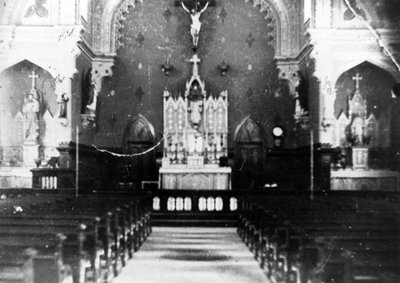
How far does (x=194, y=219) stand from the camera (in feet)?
A: 38.0

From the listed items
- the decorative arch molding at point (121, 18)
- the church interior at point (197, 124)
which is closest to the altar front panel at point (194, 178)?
the church interior at point (197, 124)

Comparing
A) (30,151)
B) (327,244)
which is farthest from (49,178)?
(327,244)

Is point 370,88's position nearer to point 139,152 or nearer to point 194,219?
point 194,219

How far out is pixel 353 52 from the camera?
15.0 m

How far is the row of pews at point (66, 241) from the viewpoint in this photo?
3865 millimetres

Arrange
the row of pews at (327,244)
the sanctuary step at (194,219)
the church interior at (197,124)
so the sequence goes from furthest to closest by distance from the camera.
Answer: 1. the sanctuary step at (194,219)
2. the church interior at (197,124)
3. the row of pews at (327,244)

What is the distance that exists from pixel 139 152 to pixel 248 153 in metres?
3.51

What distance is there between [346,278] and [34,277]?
2129mm

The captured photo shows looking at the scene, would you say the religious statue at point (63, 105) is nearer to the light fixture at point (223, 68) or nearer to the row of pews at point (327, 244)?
the light fixture at point (223, 68)

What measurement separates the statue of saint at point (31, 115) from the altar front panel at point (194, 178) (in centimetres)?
373

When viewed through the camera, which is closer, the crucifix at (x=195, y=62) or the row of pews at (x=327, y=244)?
the row of pews at (x=327, y=244)

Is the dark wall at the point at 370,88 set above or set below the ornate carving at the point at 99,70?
below

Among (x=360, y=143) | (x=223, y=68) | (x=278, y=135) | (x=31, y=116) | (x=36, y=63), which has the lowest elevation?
(x=360, y=143)

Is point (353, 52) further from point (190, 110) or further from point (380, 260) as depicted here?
point (380, 260)
